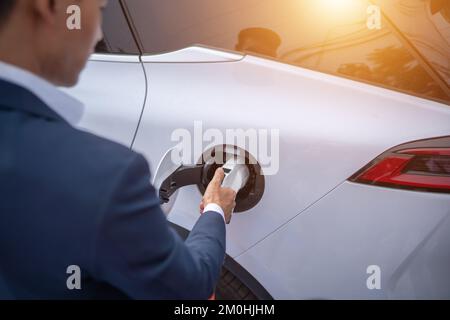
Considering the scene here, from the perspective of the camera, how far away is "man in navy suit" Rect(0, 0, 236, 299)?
0.69 metres

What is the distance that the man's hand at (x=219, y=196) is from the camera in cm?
122

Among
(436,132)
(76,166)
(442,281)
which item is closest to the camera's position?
(76,166)

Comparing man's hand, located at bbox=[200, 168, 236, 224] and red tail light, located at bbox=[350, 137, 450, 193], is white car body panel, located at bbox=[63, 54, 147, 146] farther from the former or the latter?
red tail light, located at bbox=[350, 137, 450, 193]

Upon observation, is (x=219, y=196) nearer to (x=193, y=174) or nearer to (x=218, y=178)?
(x=218, y=178)

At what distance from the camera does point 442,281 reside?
4.58 ft

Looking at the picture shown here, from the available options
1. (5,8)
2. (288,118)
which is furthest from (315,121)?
(5,8)

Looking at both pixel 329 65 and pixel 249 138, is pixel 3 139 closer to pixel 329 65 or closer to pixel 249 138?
pixel 249 138

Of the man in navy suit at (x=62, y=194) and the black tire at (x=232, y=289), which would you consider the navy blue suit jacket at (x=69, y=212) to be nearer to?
the man in navy suit at (x=62, y=194)

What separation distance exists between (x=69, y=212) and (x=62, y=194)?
0.03 meters

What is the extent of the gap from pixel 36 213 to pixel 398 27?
1.18 m

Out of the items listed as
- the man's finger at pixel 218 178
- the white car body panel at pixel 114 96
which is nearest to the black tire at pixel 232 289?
the man's finger at pixel 218 178

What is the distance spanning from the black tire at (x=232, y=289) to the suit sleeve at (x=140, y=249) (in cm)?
59

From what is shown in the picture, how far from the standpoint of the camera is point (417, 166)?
1279mm

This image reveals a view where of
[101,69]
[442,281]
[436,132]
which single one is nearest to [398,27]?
[436,132]
